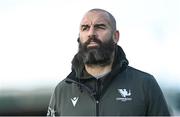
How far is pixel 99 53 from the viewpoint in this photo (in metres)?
4.59

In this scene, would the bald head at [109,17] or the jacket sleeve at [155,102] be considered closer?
the jacket sleeve at [155,102]

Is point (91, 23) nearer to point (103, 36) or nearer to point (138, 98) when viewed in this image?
point (103, 36)

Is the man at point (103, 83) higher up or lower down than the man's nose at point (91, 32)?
lower down

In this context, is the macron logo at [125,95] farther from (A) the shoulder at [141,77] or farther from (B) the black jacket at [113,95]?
(A) the shoulder at [141,77]

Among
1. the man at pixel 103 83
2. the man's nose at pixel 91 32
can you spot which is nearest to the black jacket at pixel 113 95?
the man at pixel 103 83

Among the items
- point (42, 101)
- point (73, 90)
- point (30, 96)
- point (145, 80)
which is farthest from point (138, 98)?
point (30, 96)

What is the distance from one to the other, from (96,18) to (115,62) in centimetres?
38

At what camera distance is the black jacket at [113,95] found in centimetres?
441

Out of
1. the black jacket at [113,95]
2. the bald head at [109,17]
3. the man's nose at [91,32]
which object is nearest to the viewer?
the black jacket at [113,95]

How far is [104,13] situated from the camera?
464 centimetres

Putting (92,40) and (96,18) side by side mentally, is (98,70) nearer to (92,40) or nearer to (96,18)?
(92,40)

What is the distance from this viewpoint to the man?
4.42 metres

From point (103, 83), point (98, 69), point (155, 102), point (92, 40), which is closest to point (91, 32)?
point (92, 40)

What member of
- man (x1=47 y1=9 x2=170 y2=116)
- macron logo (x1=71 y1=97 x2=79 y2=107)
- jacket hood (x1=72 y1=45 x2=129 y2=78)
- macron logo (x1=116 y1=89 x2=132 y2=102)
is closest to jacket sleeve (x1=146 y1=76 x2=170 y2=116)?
man (x1=47 y1=9 x2=170 y2=116)
